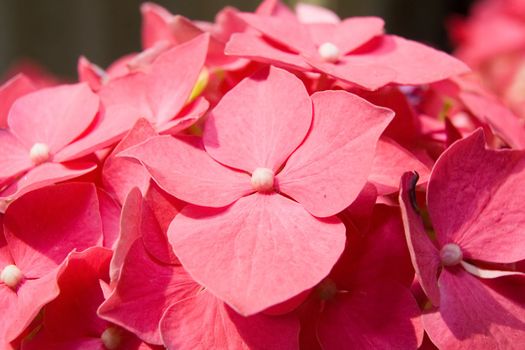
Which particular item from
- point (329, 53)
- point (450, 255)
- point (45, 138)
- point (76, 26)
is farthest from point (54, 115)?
point (76, 26)

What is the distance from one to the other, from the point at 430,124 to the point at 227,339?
0.90ft

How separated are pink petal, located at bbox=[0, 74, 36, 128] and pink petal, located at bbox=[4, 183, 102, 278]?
201 millimetres

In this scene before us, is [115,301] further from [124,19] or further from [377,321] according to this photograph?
[124,19]

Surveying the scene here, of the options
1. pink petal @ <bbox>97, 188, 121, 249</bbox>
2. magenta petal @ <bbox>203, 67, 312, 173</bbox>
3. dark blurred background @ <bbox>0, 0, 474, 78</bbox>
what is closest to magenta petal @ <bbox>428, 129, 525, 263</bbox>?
magenta petal @ <bbox>203, 67, 312, 173</bbox>

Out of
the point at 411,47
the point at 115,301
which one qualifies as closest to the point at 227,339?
the point at 115,301

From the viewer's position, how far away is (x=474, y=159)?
481mm

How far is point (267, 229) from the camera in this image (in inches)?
17.0

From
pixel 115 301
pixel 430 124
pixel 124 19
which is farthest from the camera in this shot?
pixel 124 19

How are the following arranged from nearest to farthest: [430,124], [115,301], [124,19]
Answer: [115,301]
[430,124]
[124,19]

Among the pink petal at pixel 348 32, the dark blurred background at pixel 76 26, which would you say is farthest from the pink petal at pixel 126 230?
the dark blurred background at pixel 76 26

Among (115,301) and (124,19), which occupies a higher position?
A: (115,301)

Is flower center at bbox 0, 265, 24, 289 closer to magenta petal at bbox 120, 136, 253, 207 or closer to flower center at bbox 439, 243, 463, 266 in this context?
magenta petal at bbox 120, 136, 253, 207

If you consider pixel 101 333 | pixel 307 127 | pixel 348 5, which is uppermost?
pixel 307 127

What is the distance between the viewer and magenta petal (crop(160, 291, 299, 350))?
43 centimetres
